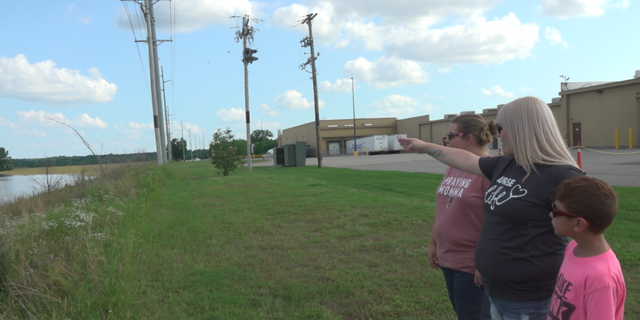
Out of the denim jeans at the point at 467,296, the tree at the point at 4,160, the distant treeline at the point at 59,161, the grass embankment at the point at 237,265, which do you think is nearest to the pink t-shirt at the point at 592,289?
the denim jeans at the point at 467,296

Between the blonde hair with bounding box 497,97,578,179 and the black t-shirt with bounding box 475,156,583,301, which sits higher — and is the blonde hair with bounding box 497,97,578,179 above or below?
above

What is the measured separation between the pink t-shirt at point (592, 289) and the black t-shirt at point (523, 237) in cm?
25

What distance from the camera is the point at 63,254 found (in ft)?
16.0

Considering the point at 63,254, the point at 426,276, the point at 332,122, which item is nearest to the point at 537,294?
the point at 426,276

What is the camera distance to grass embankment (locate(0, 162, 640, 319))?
4.28 meters

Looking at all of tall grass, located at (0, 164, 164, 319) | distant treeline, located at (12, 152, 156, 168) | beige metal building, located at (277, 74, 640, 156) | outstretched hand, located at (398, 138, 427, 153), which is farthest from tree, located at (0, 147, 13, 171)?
beige metal building, located at (277, 74, 640, 156)

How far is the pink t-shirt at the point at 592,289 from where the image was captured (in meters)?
1.78

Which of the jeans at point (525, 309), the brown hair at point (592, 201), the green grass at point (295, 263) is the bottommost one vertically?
the green grass at point (295, 263)

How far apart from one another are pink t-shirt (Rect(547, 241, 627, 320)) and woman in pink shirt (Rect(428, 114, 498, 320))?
2.35 feet

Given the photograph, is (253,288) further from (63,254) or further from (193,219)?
(193,219)

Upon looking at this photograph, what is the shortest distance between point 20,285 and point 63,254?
3.05 ft

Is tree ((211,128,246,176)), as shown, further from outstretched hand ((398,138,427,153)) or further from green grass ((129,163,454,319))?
outstretched hand ((398,138,427,153))

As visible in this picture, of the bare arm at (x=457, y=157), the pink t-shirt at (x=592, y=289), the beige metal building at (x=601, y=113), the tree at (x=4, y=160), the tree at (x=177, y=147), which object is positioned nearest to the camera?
the pink t-shirt at (x=592, y=289)

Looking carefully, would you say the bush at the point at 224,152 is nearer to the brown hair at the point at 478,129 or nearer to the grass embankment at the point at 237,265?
the grass embankment at the point at 237,265
